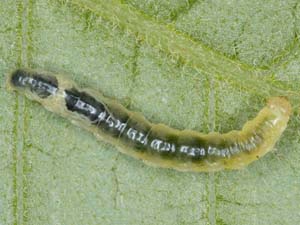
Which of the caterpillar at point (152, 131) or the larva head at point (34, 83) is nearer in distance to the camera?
the caterpillar at point (152, 131)

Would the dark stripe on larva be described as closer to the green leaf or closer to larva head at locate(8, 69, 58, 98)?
larva head at locate(8, 69, 58, 98)

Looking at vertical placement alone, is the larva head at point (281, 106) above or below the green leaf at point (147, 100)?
above

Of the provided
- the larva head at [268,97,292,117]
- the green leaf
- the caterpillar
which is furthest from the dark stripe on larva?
the larva head at [268,97,292,117]

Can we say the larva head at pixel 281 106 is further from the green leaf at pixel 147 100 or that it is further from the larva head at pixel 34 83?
the larva head at pixel 34 83

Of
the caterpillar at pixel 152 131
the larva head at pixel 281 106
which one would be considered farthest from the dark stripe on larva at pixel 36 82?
the larva head at pixel 281 106

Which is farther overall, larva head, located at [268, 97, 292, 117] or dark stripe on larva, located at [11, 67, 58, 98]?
dark stripe on larva, located at [11, 67, 58, 98]

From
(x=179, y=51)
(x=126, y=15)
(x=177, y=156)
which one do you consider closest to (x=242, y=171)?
(x=177, y=156)

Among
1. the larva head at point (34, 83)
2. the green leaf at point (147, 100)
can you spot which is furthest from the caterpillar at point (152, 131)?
the green leaf at point (147, 100)

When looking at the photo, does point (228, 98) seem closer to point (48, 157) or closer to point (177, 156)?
point (177, 156)

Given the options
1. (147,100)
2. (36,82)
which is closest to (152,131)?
(147,100)
